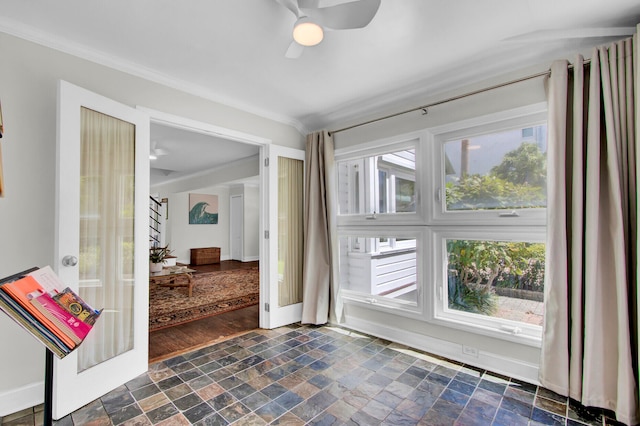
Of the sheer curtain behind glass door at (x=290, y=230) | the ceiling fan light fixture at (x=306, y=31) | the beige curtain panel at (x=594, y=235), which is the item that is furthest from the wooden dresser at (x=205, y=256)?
the beige curtain panel at (x=594, y=235)

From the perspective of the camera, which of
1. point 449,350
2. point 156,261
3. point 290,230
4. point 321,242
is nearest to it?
point 449,350

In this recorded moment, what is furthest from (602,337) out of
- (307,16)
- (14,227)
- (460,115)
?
(14,227)

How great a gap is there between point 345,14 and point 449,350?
2.61 meters

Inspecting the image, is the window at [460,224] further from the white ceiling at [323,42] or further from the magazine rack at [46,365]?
the magazine rack at [46,365]

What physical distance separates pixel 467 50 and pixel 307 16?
131cm

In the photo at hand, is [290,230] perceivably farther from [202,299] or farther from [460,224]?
[202,299]

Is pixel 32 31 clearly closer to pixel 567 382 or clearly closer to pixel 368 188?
pixel 368 188

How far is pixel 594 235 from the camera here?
1834mm

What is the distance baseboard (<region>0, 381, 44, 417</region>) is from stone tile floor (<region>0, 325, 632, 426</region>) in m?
0.05

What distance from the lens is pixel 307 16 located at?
1.59 meters

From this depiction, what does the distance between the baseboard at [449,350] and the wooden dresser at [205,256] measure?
610 centimetres

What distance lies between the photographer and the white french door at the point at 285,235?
11.0ft

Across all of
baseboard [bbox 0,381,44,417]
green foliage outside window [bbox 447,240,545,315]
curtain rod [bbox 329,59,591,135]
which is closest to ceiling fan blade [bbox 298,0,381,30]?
curtain rod [bbox 329,59,591,135]

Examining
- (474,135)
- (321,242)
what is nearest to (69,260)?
(321,242)
